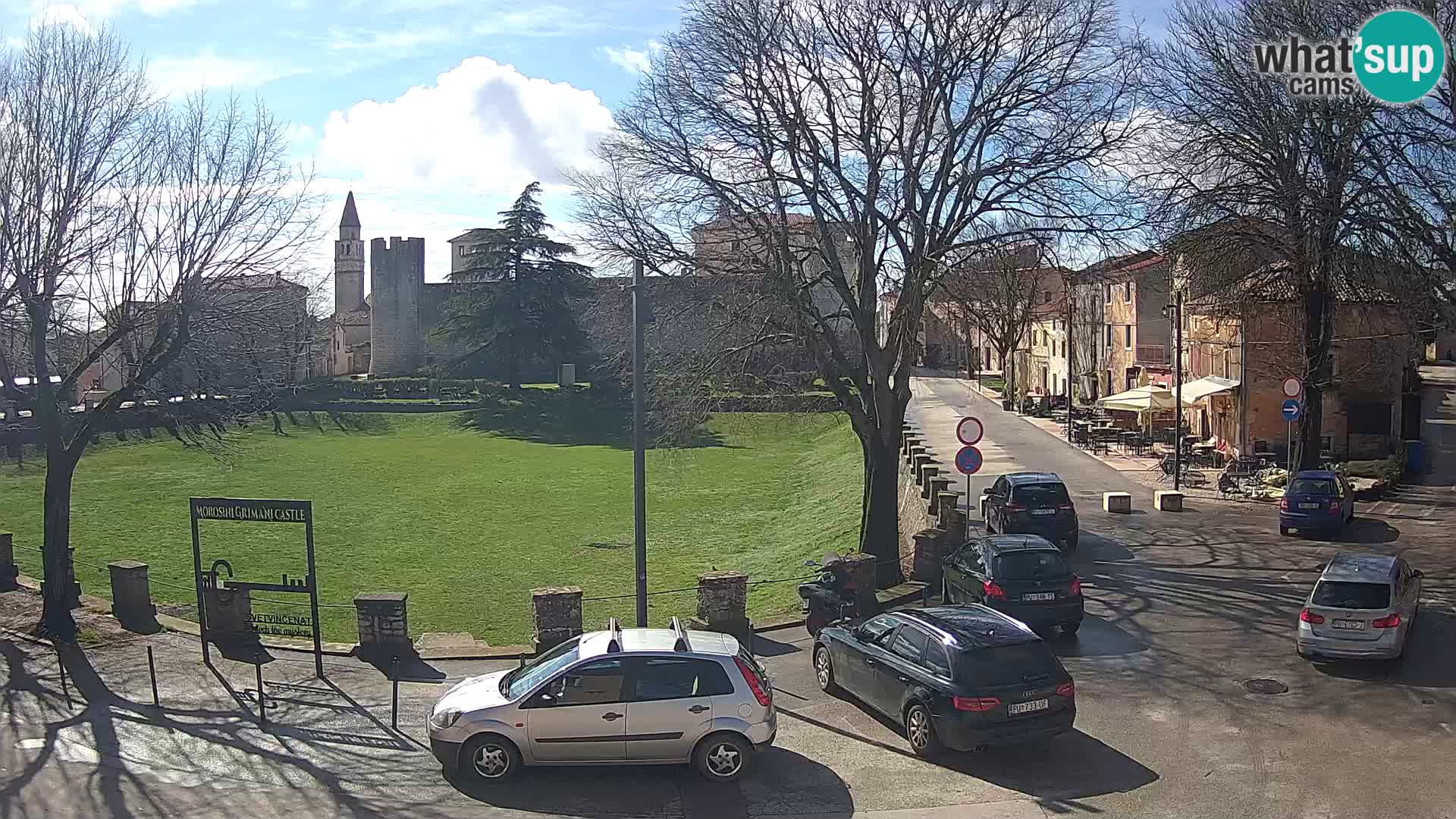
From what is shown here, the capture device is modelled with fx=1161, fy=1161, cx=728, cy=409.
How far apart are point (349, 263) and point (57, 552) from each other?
108 m

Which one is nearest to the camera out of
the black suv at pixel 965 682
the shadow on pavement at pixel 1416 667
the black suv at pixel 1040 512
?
the black suv at pixel 965 682

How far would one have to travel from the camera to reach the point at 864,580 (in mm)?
18094

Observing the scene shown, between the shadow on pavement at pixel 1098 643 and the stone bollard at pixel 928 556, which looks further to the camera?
the stone bollard at pixel 928 556

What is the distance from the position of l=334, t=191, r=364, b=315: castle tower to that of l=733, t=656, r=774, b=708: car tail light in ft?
361

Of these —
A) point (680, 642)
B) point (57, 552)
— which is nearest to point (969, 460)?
point (680, 642)

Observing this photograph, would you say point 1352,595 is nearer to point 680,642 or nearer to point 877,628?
point 877,628

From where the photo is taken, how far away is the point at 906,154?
20656 mm

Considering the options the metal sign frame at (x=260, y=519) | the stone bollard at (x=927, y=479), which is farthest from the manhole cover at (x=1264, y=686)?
the stone bollard at (x=927, y=479)

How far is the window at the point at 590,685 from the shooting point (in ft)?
36.0

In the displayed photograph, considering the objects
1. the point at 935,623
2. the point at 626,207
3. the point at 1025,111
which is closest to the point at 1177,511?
the point at 1025,111

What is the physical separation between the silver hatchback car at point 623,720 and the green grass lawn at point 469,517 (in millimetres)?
8547

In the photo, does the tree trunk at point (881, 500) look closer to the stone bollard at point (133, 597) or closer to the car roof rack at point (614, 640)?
the car roof rack at point (614, 640)

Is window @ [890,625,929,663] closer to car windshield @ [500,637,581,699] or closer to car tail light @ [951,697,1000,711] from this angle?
car tail light @ [951,697,1000,711]

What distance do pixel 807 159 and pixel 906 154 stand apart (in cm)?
186
